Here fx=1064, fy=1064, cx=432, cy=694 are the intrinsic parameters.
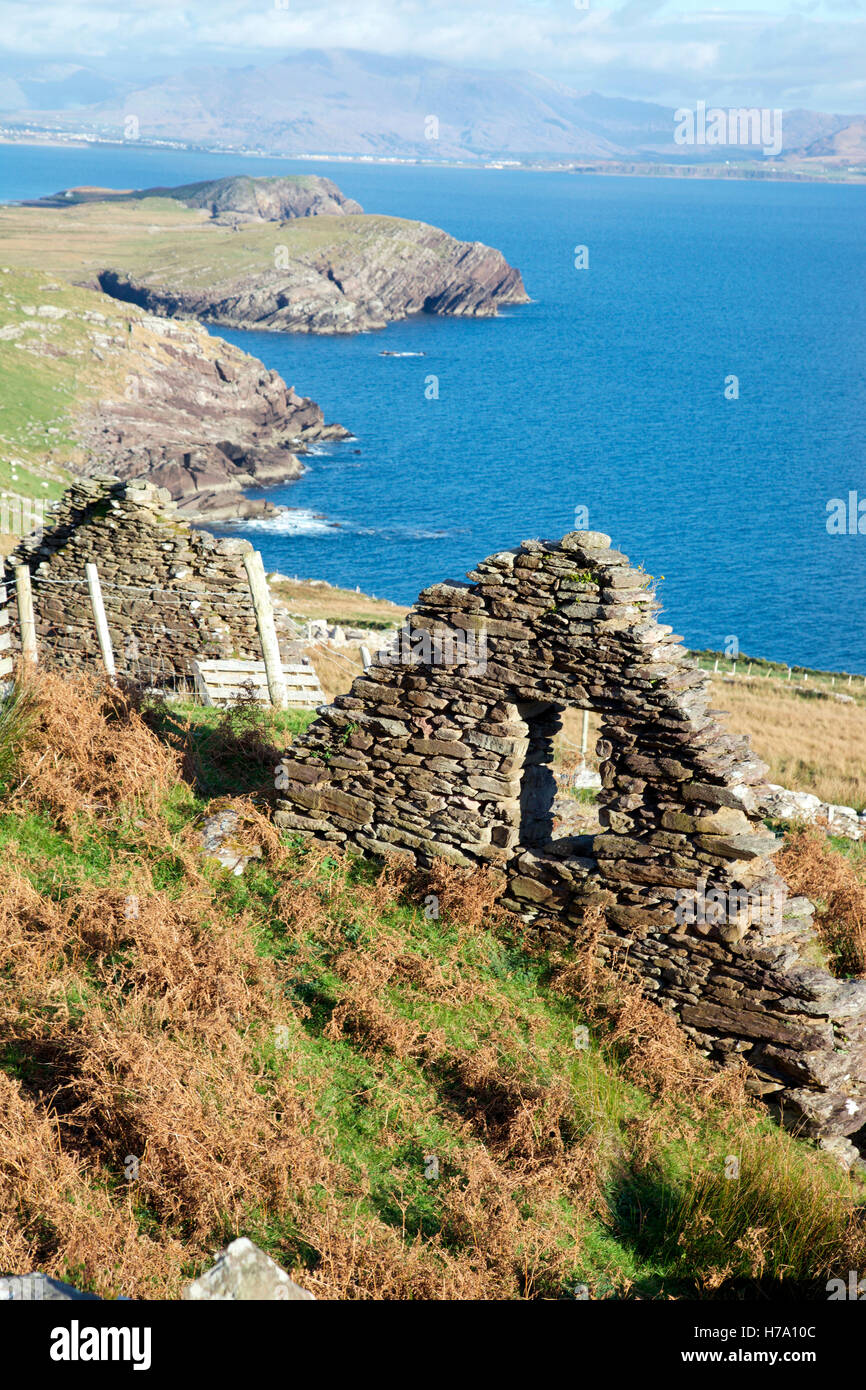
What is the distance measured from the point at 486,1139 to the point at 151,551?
13.6 meters

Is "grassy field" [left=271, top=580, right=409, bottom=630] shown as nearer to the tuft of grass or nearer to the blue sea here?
the blue sea

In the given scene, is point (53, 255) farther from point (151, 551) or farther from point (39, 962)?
point (39, 962)

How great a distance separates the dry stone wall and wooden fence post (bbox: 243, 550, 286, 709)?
4.68 metres

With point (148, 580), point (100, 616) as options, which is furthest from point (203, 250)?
point (100, 616)

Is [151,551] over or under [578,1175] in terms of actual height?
over

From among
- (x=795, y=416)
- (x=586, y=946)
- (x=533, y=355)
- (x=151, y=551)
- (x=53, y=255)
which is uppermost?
(x=53, y=255)

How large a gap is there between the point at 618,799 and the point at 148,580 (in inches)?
464

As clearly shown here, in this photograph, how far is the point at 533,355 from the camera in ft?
485

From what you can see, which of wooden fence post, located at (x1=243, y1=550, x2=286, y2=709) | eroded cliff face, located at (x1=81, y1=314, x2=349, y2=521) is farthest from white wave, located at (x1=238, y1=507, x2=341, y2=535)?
wooden fence post, located at (x1=243, y1=550, x2=286, y2=709)

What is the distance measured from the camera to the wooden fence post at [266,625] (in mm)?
15883

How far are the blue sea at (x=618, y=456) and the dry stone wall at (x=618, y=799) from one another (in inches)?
2110

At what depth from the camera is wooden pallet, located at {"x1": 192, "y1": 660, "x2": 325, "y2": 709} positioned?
17828 millimetres

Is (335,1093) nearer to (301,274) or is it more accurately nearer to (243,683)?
(243,683)

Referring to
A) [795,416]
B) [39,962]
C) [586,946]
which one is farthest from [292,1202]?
[795,416]
